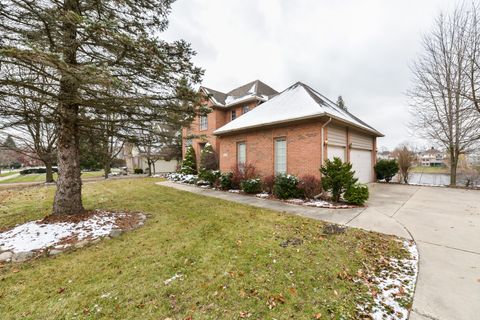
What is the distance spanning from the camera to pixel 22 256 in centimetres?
354

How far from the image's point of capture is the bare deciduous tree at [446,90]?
36.2ft

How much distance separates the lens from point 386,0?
782 cm

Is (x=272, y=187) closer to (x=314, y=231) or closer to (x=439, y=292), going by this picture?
(x=314, y=231)

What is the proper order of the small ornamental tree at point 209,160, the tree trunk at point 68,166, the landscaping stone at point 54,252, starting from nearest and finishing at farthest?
1. the landscaping stone at point 54,252
2. the tree trunk at point 68,166
3. the small ornamental tree at point 209,160

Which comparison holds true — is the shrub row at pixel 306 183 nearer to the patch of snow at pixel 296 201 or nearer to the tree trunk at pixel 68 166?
the patch of snow at pixel 296 201

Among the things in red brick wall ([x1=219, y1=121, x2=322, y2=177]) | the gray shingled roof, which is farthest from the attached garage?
the gray shingled roof

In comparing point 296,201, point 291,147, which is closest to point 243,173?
point 291,147

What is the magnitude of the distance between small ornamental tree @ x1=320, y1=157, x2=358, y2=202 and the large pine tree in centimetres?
545

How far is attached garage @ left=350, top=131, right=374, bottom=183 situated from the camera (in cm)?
1098

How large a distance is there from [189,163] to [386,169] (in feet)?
52.5

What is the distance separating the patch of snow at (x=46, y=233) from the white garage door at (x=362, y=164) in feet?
37.9

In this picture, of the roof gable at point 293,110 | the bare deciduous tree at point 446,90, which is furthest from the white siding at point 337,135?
the bare deciduous tree at point 446,90

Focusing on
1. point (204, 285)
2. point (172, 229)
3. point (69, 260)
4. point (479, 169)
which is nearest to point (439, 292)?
point (204, 285)

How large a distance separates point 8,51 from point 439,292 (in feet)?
21.3
